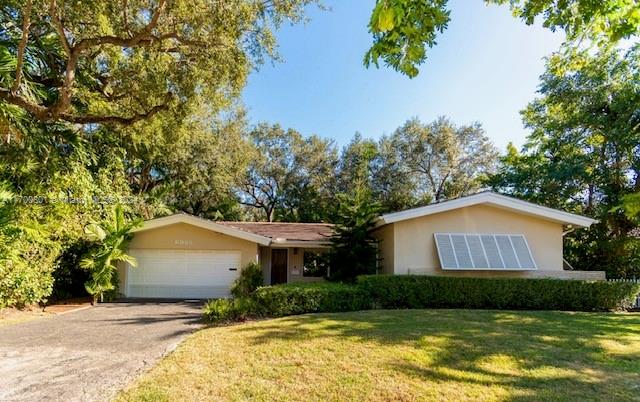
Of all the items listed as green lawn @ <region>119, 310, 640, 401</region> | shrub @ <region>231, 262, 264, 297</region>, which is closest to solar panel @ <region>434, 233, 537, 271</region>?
green lawn @ <region>119, 310, 640, 401</region>

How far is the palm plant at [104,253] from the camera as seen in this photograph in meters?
13.3

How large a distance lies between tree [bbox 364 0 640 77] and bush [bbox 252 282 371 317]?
26.4 ft

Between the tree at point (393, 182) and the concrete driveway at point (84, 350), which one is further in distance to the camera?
the tree at point (393, 182)

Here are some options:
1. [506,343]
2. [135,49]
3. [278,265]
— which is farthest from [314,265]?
[506,343]

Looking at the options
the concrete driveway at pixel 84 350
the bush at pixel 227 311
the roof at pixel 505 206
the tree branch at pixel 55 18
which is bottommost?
the concrete driveway at pixel 84 350

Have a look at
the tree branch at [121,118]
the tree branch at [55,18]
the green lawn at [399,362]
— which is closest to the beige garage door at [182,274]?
the tree branch at [121,118]

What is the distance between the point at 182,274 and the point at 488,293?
11272 mm

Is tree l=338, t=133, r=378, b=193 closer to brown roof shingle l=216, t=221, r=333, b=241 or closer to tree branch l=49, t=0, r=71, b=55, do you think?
brown roof shingle l=216, t=221, r=333, b=241

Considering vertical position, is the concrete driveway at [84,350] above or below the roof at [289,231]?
below

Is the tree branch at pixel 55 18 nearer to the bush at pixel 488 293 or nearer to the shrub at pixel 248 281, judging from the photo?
the shrub at pixel 248 281

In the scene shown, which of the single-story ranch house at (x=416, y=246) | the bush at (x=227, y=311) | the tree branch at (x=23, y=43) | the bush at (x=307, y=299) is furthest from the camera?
the single-story ranch house at (x=416, y=246)

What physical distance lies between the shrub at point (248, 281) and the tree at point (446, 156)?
18.2 meters

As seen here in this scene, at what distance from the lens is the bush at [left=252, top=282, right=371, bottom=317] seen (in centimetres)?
1055

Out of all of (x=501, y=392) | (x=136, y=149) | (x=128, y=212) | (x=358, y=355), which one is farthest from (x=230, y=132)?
(x=501, y=392)
